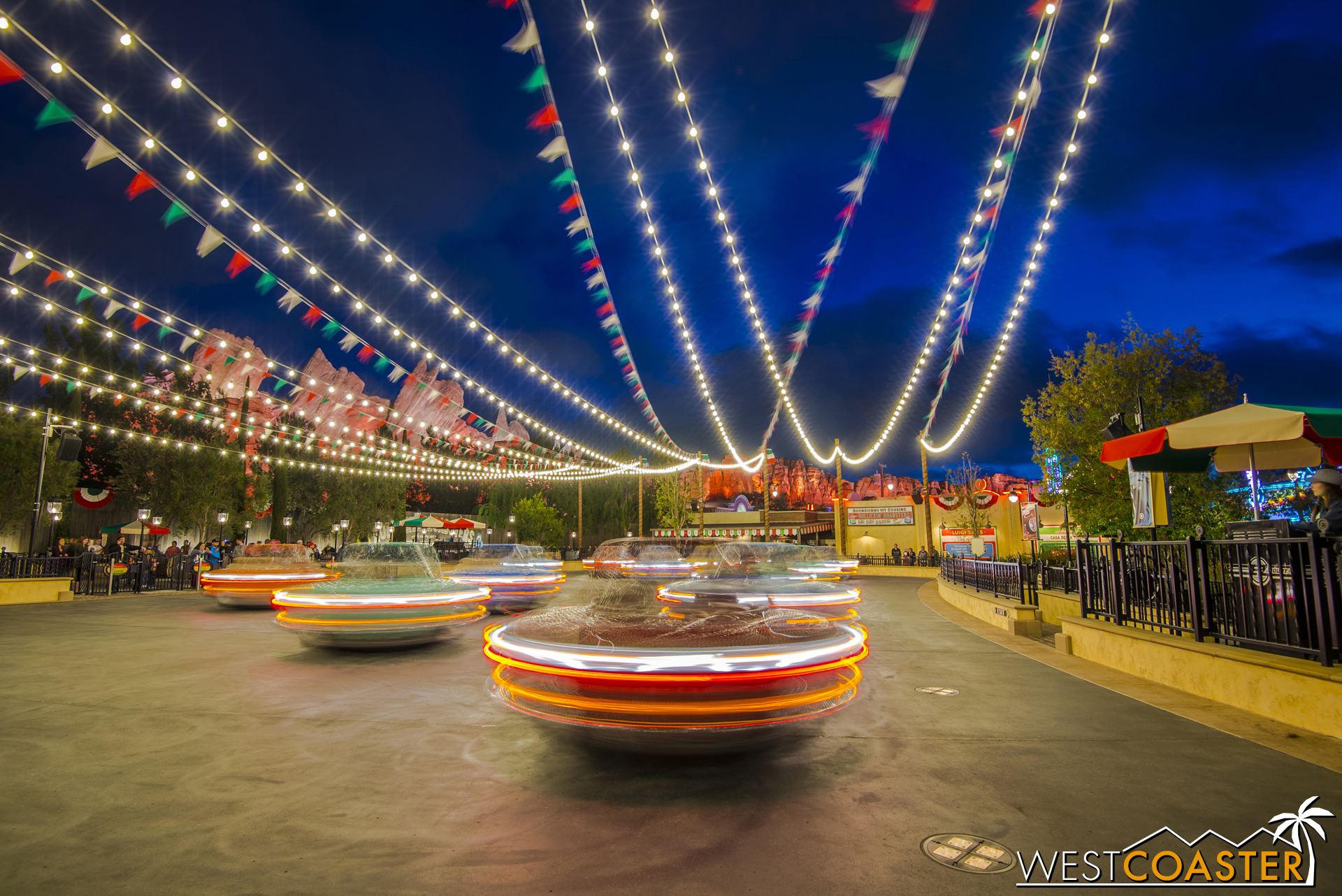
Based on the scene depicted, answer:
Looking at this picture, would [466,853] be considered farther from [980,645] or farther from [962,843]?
[980,645]

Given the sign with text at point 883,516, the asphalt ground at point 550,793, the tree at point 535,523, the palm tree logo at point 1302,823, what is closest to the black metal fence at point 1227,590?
the asphalt ground at point 550,793

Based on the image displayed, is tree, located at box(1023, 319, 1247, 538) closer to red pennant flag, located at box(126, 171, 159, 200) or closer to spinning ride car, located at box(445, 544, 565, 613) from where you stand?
spinning ride car, located at box(445, 544, 565, 613)

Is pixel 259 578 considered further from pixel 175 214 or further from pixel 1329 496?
pixel 1329 496

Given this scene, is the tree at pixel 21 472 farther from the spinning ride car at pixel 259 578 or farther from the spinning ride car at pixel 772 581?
the spinning ride car at pixel 772 581

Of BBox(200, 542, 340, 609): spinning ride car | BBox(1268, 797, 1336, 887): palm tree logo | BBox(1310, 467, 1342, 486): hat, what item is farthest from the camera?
BBox(200, 542, 340, 609): spinning ride car

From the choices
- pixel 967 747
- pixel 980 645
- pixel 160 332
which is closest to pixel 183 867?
pixel 967 747

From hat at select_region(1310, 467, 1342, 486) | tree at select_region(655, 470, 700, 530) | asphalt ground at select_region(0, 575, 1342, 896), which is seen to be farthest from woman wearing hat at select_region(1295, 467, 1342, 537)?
tree at select_region(655, 470, 700, 530)

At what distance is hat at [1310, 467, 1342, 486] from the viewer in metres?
6.32

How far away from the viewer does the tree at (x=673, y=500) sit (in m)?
55.3

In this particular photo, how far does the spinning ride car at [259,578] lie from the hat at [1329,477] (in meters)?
17.0

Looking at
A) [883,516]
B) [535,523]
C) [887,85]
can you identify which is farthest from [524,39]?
[535,523]

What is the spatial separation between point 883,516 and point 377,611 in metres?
40.5

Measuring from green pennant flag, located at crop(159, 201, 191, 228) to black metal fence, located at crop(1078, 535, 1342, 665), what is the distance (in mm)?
13959

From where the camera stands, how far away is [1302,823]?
11.4 feet
